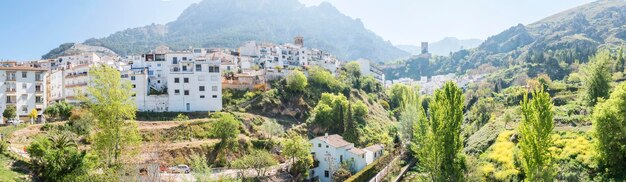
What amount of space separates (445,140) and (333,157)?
640 inches

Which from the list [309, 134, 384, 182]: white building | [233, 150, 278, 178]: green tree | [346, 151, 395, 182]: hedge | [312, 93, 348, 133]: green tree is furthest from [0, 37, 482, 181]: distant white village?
[312, 93, 348, 133]: green tree

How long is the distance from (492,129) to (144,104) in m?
39.3

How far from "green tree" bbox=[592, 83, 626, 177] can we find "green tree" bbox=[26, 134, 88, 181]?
32.2 metres

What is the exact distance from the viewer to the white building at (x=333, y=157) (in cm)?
4475

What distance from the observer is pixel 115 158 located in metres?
34.2

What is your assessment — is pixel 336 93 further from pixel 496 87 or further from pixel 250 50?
pixel 496 87

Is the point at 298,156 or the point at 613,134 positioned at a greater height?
the point at 613,134

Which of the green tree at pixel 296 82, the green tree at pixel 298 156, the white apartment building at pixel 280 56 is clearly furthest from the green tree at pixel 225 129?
the white apartment building at pixel 280 56

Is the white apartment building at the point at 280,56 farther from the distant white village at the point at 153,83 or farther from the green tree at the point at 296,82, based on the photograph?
the green tree at the point at 296,82

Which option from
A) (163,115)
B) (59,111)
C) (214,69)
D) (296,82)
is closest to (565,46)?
(296,82)

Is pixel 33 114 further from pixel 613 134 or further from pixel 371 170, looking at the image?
pixel 613 134

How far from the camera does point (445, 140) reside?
3100 cm

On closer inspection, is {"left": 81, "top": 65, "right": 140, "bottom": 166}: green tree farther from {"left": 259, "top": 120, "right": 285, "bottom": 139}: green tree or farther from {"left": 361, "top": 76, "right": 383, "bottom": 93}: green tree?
{"left": 361, "top": 76, "right": 383, "bottom": 93}: green tree

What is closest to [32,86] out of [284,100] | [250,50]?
[284,100]
